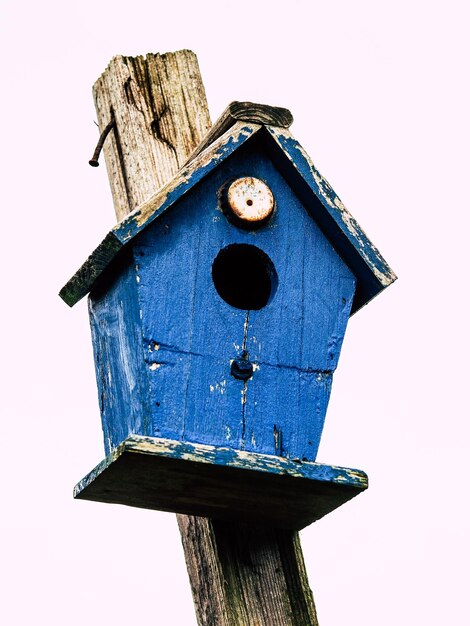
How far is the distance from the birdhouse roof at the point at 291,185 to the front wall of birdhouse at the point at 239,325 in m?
0.04

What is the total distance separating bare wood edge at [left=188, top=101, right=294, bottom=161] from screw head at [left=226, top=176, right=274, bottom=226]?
0.17m

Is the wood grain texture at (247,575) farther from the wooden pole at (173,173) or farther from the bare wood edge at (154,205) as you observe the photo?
the bare wood edge at (154,205)

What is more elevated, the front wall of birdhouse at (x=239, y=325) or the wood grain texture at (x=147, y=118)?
the wood grain texture at (x=147, y=118)

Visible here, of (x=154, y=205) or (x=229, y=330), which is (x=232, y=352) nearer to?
(x=229, y=330)

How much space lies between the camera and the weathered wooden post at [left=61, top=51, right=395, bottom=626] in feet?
12.1

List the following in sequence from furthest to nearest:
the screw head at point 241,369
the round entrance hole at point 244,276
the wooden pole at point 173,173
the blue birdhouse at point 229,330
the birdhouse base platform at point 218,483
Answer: the round entrance hole at point 244,276, the wooden pole at point 173,173, the screw head at point 241,369, the blue birdhouse at point 229,330, the birdhouse base platform at point 218,483

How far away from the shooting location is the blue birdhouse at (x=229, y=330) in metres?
3.67

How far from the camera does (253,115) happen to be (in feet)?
13.1

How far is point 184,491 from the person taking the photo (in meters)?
3.74

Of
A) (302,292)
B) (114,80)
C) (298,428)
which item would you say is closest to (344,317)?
(302,292)

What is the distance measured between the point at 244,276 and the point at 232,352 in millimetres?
516

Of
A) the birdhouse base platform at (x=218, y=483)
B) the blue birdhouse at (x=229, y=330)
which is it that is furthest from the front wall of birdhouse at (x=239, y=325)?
the birdhouse base platform at (x=218, y=483)

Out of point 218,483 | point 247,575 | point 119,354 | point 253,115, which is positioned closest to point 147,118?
point 253,115

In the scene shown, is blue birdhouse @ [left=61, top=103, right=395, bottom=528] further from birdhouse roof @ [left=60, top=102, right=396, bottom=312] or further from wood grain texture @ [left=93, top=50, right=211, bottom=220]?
wood grain texture @ [left=93, top=50, right=211, bottom=220]
